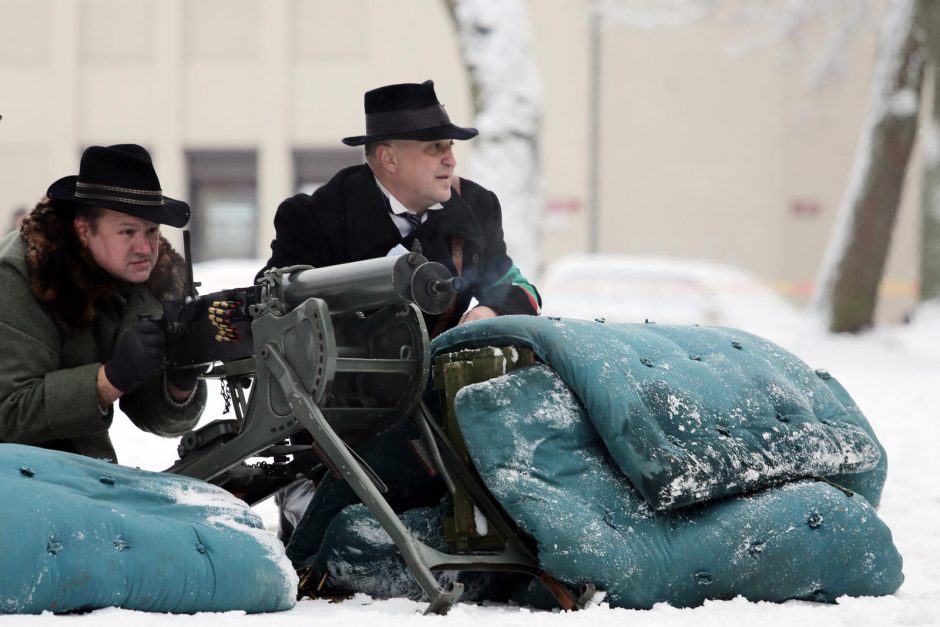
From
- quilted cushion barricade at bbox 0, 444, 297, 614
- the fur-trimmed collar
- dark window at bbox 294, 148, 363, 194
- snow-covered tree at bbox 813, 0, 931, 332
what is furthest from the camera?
dark window at bbox 294, 148, 363, 194

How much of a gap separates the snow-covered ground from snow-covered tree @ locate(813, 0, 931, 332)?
0.27m

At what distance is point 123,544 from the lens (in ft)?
11.3

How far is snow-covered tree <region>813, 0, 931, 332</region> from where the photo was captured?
1210 cm

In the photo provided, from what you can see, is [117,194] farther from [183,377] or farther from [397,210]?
[397,210]

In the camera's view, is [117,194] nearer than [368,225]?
Yes

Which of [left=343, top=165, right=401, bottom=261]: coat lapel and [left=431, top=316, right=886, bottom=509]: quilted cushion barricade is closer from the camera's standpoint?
[left=431, top=316, right=886, bottom=509]: quilted cushion barricade

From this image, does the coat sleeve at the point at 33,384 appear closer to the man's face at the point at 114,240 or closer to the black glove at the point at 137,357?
the black glove at the point at 137,357

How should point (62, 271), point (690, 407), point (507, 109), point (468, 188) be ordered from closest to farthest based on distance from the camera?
point (690, 407)
point (62, 271)
point (468, 188)
point (507, 109)

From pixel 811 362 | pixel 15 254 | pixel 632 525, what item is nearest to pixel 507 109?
pixel 811 362

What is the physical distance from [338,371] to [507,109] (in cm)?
710

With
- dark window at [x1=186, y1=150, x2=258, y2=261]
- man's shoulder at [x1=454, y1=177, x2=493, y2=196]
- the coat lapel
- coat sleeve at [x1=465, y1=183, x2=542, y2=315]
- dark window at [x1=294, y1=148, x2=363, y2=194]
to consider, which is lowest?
dark window at [x1=186, y1=150, x2=258, y2=261]

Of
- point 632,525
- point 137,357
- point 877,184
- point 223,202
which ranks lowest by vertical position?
point 223,202

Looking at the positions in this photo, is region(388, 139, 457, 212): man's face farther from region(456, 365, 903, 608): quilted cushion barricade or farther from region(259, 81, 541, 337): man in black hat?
region(456, 365, 903, 608): quilted cushion barricade

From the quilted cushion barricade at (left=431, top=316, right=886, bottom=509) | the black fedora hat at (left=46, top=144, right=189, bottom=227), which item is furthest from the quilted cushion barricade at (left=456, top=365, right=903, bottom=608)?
the black fedora hat at (left=46, top=144, right=189, bottom=227)
